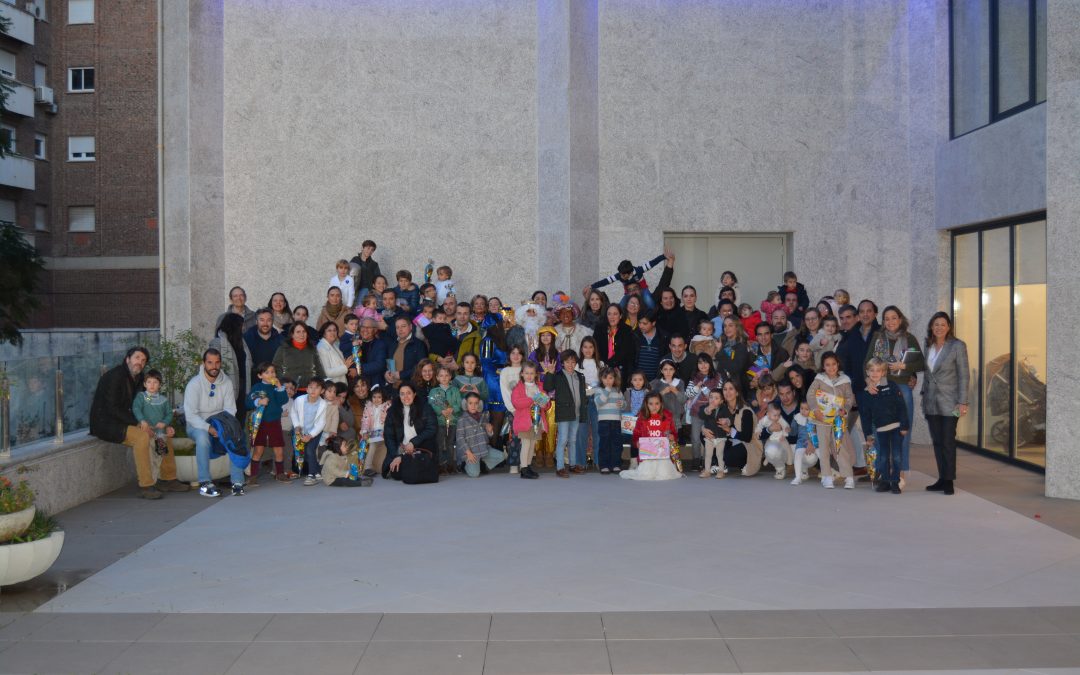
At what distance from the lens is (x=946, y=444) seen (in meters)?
11.1

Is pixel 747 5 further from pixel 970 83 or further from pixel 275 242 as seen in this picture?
pixel 275 242

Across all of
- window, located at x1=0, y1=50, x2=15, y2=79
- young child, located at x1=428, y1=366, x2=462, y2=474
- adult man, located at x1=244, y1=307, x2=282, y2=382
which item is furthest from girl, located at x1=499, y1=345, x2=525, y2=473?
window, located at x1=0, y1=50, x2=15, y2=79

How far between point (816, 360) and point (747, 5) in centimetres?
643

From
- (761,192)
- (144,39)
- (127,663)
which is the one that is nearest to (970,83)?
(761,192)

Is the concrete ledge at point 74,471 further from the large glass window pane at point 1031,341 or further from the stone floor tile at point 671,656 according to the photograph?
the large glass window pane at point 1031,341

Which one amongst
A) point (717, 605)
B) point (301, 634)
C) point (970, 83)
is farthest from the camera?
point (970, 83)

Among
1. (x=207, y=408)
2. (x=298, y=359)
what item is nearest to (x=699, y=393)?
(x=298, y=359)

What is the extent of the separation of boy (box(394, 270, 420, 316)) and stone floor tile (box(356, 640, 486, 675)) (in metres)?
8.51

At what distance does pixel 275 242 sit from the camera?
54.0 ft

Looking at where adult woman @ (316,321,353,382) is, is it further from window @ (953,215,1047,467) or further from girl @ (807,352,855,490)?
window @ (953,215,1047,467)

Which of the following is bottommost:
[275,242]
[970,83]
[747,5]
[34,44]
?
[275,242]

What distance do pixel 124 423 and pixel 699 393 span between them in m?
6.51

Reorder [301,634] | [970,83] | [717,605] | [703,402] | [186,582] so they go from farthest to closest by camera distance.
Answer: [970,83], [703,402], [186,582], [717,605], [301,634]

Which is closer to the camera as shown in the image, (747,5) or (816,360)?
(816,360)
